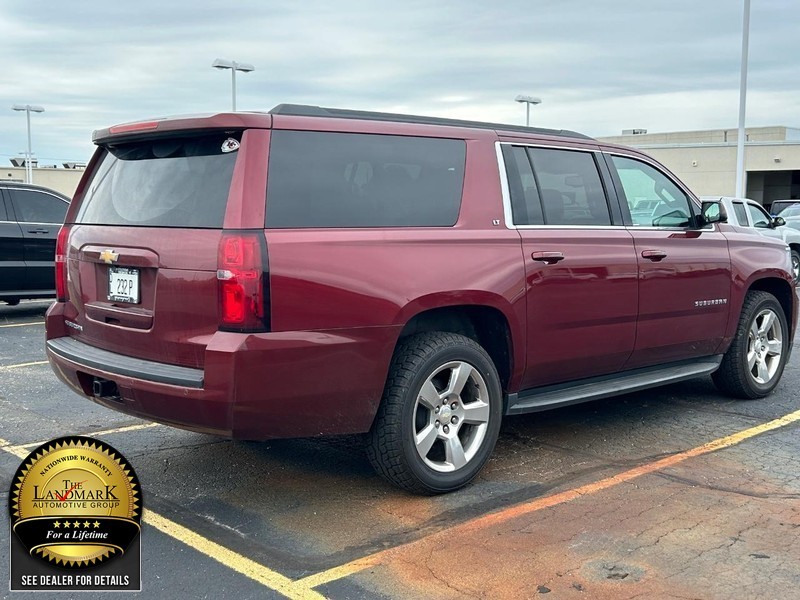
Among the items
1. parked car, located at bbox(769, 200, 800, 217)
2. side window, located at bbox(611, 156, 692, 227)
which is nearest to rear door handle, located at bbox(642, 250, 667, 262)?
side window, located at bbox(611, 156, 692, 227)

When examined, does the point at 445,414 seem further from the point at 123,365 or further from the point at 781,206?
the point at 781,206

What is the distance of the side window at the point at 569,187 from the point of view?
A: 16.3 feet

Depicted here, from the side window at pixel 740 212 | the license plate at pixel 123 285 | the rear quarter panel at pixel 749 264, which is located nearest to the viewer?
the license plate at pixel 123 285

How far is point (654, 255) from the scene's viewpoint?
17.7 feet

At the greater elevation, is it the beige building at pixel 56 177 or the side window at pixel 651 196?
the beige building at pixel 56 177

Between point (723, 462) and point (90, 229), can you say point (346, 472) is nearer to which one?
point (90, 229)

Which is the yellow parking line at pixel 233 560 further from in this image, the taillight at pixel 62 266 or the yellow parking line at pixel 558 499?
the taillight at pixel 62 266


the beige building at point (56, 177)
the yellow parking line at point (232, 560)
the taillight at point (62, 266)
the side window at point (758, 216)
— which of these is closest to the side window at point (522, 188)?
the yellow parking line at point (232, 560)

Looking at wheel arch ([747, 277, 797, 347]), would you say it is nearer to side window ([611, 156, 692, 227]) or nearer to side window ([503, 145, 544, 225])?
side window ([611, 156, 692, 227])

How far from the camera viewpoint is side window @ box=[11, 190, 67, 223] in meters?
10.9

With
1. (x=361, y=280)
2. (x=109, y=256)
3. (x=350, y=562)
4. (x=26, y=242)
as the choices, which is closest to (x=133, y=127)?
(x=109, y=256)

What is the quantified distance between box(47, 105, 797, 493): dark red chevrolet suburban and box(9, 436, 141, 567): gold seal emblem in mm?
446

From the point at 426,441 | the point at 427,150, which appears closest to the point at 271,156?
the point at 427,150

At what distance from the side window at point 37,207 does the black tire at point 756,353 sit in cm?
852
